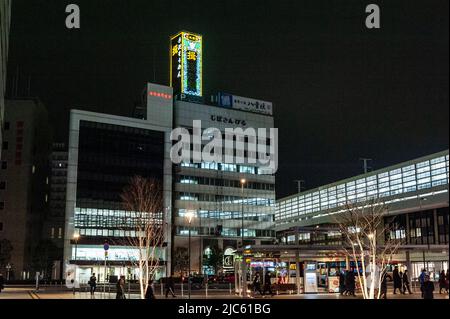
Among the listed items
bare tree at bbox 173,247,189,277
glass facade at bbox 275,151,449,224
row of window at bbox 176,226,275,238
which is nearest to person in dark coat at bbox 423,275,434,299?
glass facade at bbox 275,151,449,224

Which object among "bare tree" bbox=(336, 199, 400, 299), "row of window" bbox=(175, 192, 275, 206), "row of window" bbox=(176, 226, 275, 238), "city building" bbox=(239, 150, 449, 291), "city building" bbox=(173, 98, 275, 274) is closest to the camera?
"bare tree" bbox=(336, 199, 400, 299)

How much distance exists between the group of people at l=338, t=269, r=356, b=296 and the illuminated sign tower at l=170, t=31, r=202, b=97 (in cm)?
7931

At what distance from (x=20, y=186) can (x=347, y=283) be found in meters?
81.7

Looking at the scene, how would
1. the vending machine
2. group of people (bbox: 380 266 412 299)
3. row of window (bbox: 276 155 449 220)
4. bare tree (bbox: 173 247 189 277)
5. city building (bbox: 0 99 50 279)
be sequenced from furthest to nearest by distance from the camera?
city building (bbox: 0 99 50 279) → bare tree (bbox: 173 247 189 277) → row of window (bbox: 276 155 449 220) → the vending machine → group of people (bbox: 380 266 412 299)

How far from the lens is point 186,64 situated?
11194 centimetres

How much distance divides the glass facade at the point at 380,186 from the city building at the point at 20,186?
57.3 meters

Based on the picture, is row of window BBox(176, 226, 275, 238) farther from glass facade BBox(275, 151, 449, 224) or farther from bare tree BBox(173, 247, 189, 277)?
glass facade BBox(275, 151, 449, 224)

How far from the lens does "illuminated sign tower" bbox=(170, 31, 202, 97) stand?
111562 millimetres

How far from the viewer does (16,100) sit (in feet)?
340

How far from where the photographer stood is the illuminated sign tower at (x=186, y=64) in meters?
112

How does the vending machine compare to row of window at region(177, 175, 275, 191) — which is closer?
the vending machine
